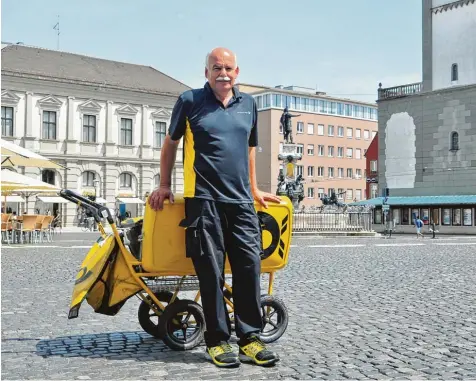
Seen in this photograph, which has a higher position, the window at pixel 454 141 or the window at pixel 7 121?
the window at pixel 7 121

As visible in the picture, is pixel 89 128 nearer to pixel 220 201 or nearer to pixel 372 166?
pixel 372 166

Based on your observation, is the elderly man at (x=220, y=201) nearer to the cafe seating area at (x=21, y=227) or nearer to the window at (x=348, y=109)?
the cafe seating area at (x=21, y=227)

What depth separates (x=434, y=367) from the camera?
4.53 m

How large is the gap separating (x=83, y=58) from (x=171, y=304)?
54.0 meters

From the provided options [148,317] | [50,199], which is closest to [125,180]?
[50,199]

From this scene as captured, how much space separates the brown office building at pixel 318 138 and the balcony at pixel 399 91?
32806 millimetres

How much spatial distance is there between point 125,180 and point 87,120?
17.3ft

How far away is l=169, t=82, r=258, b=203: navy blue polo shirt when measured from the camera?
469 centimetres

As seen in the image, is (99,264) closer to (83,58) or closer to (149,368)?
(149,368)

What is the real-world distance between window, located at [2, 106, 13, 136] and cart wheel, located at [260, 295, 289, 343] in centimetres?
4658

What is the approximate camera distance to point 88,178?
52.8 metres

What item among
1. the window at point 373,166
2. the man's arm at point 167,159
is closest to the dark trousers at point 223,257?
the man's arm at point 167,159

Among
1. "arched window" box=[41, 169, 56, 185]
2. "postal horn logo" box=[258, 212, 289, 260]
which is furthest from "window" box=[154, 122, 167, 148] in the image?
"postal horn logo" box=[258, 212, 289, 260]

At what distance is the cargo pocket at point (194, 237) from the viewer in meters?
4.61
